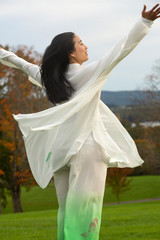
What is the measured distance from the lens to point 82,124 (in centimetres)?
365

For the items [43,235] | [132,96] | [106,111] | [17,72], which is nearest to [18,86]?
[17,72]

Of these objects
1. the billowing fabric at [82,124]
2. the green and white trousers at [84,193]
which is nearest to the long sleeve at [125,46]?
the billowing fabric at [82,124]

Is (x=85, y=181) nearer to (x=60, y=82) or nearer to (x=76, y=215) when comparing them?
(x=76, y=215)

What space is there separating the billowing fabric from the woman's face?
83mm

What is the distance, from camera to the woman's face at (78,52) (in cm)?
376

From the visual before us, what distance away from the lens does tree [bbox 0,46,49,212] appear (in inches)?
1121

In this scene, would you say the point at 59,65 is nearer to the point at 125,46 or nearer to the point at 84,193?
the point at 125,46

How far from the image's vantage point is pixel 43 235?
8.12 m

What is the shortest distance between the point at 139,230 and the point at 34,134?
479 cm

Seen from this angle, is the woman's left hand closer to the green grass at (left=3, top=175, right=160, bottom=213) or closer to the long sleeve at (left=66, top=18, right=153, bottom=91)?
the long sleeve at (left=66, top=18, right=153, bottom=91)

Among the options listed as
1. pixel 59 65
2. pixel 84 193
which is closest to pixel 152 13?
pixel 59 65

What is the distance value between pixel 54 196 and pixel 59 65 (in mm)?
42152

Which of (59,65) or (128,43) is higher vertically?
(128,43)

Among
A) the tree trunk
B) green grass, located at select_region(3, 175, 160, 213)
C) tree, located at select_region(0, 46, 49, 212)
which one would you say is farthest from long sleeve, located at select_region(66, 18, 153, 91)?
green grass, located at select_region(3, 175, 160, 213)
